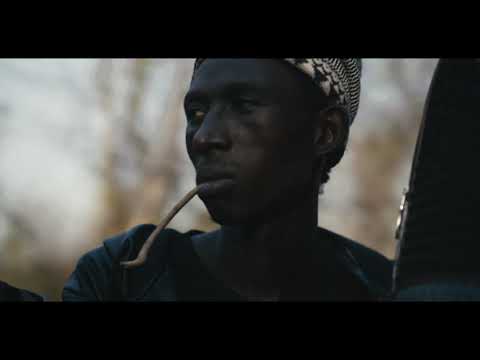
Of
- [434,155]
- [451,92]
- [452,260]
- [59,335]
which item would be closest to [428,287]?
[452,260]

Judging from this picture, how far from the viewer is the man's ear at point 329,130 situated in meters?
2.42

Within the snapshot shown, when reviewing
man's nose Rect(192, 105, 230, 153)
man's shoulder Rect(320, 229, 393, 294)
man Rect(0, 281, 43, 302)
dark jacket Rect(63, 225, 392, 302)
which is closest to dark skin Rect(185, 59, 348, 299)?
man's nose Rect(192, 105, 230, 153)

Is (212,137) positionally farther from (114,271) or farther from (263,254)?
(114,271)

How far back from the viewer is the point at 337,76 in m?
2.41

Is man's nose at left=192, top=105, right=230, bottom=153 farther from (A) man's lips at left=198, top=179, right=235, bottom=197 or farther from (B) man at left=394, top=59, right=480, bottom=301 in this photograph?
(B) man at left=394, top=59, right=480, bottom=301

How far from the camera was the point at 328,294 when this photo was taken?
2.51 metres

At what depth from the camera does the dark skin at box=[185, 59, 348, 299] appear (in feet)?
7.30

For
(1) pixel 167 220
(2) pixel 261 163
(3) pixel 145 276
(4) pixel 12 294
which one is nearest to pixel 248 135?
(2) pixel 261 163

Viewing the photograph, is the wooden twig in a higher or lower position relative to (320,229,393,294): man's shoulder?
higher

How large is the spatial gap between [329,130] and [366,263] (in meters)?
0.58

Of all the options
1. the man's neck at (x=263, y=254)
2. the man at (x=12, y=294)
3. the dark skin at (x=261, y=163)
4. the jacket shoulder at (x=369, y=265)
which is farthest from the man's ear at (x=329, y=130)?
the man at (x=12, y=294)

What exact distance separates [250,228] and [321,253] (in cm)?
30

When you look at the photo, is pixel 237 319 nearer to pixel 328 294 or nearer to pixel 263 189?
pixel 263 189

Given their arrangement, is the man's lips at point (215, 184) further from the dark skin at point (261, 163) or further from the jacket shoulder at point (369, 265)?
the jacket shoulder at point (369, 265)
